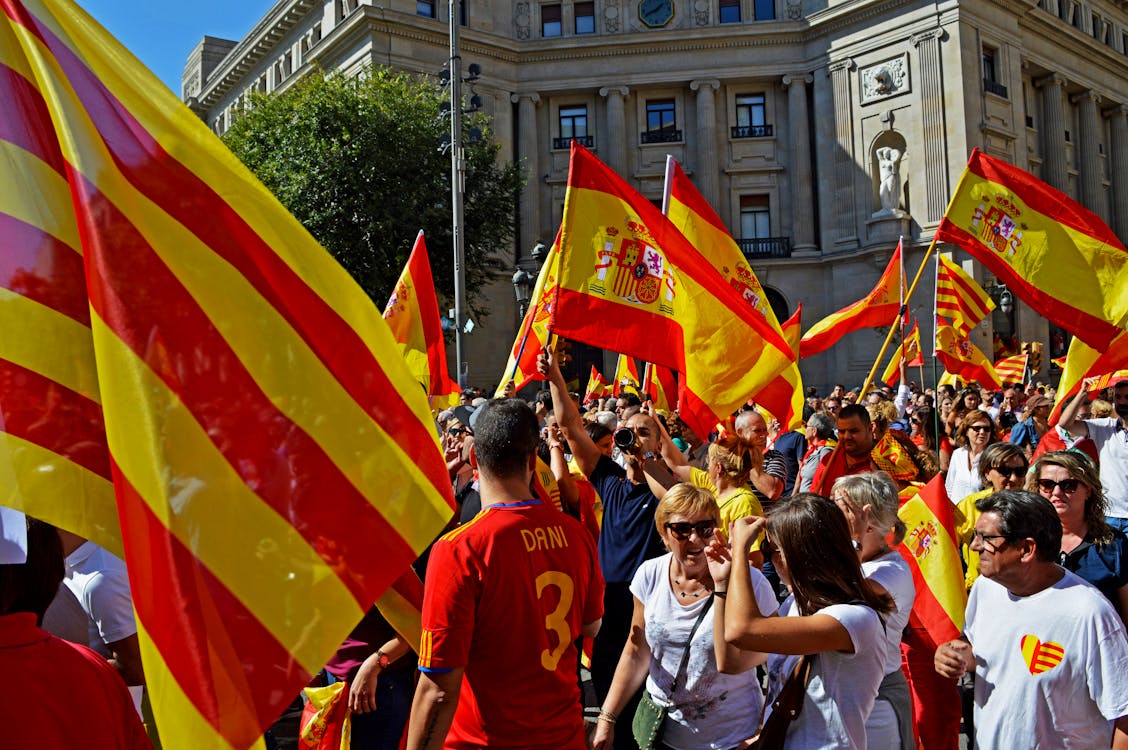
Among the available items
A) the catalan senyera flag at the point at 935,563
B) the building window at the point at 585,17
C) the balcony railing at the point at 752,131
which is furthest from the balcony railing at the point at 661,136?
the catalan senyera flag at the point at 935,563

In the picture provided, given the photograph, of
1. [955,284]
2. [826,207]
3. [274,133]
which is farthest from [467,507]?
[826,207]

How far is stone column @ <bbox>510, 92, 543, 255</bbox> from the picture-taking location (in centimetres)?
3603

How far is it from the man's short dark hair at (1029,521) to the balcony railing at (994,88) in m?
33.7

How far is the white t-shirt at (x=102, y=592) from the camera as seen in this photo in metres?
3.52

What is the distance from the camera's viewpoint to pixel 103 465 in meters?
2.21

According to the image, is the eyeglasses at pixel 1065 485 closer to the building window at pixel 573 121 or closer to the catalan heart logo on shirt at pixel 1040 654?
the catalan heart logo on shirt at pixel 1040 654

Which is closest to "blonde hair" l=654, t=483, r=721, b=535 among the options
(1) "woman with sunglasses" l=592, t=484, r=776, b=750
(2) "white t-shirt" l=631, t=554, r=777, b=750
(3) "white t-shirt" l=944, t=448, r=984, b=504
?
(1) "woman with sunglasses" l=592, t=484, r=776, b=750

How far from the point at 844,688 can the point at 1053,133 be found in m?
39.2

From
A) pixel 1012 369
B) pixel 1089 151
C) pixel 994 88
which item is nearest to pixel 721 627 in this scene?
pixel 1012 369

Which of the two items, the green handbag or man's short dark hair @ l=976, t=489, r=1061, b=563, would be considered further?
the green handbag

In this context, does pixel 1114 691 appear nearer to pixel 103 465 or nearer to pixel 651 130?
pixel 103 465

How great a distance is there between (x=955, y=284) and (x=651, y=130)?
2502cm

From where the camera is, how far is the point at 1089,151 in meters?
39.0

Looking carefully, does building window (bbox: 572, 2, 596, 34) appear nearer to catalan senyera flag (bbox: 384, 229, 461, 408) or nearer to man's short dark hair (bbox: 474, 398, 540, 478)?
catalan senyera flag (bbox: 384, 229, 461, 408)
